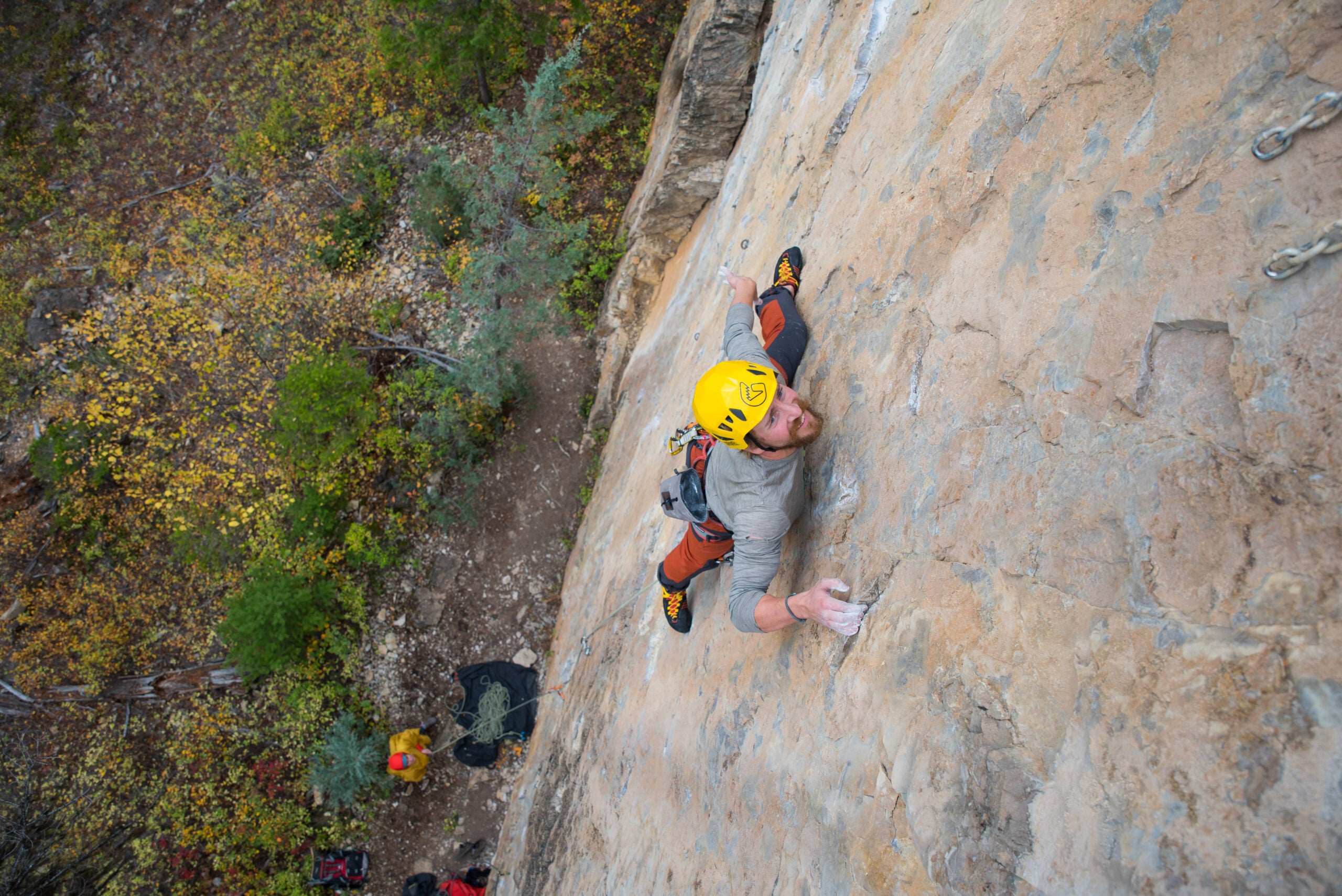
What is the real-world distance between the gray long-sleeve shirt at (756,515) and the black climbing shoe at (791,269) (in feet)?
2.82

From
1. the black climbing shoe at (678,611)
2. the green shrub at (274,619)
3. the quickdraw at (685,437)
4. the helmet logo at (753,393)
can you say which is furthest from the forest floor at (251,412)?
the helmet logo at (753,393)

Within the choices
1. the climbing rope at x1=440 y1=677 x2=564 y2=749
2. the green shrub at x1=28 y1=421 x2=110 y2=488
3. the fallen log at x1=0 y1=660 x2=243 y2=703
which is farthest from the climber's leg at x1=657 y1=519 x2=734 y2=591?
the green shrub at x1=28 y1=421 x2=110 y2=488

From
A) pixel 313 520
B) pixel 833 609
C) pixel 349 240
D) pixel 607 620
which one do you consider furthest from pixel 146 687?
pixel 833 609

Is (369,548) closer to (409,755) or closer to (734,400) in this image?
(409,755)

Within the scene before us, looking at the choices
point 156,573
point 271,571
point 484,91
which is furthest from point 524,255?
point 156,573

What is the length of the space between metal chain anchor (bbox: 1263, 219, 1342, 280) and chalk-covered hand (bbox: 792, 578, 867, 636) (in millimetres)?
1415

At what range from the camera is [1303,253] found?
1.21m

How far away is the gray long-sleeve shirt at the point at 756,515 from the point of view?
264cm

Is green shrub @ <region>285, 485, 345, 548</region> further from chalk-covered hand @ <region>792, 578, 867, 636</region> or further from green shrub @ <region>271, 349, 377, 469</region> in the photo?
chalk-covered hand @ <region>792, 578, 867, 636</region>

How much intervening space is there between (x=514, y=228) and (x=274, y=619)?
570cm

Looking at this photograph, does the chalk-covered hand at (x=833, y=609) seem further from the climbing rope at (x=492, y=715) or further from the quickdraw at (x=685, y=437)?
the climbing rope at (x=492, y=715)

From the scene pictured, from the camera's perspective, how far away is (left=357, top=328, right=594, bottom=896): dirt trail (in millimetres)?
7230

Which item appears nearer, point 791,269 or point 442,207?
point 791,269

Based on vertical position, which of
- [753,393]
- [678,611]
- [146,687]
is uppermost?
[753,393]
